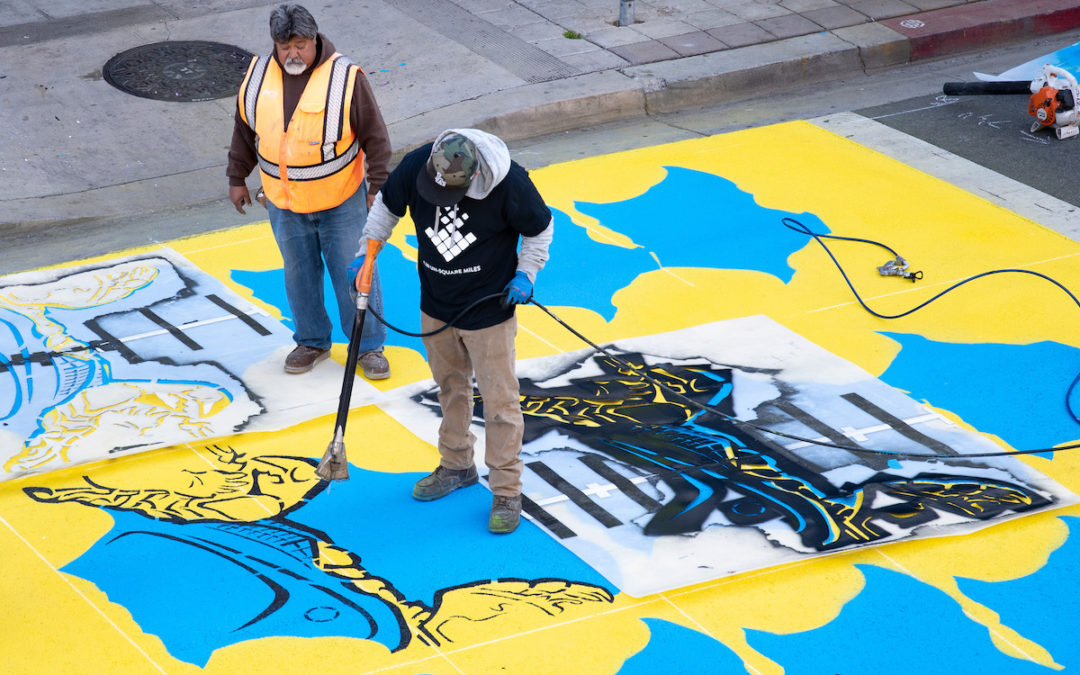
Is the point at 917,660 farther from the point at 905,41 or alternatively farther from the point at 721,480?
the point at 905,41

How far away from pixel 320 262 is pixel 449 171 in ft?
6.36

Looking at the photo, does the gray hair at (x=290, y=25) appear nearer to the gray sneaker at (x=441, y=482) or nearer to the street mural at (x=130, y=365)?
the street mural at (x=130, y=365)

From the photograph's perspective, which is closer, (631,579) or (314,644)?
(314,644)

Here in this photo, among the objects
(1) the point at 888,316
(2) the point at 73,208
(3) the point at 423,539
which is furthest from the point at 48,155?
(1) the point at 888,316

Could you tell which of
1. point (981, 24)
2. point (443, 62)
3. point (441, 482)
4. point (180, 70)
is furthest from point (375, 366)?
point (981, 24)

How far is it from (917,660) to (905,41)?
26.4 ft

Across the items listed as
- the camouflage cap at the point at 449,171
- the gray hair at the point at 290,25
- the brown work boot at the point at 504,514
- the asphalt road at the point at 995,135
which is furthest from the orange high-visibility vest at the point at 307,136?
the asphalt road at the point at 995,135

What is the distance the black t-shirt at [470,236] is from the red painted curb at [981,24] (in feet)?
25.3

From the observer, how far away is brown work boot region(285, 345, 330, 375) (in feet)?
20.7

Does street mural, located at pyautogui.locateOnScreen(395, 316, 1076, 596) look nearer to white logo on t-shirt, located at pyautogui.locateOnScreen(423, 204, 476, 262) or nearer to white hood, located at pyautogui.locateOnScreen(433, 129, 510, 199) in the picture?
white logo on t-shirt, located at pyautogui.locateOnScreen(423, 204, 476, 262)

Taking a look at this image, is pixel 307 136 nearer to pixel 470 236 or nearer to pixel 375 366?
pixel 375 366

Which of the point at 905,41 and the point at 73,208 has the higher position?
the point at 905,41

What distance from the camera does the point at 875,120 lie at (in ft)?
32.3

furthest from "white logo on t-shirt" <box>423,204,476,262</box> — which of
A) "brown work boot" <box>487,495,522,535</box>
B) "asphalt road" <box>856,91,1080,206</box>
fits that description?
"asphalt road" <box>856,91,1080,206</box>
